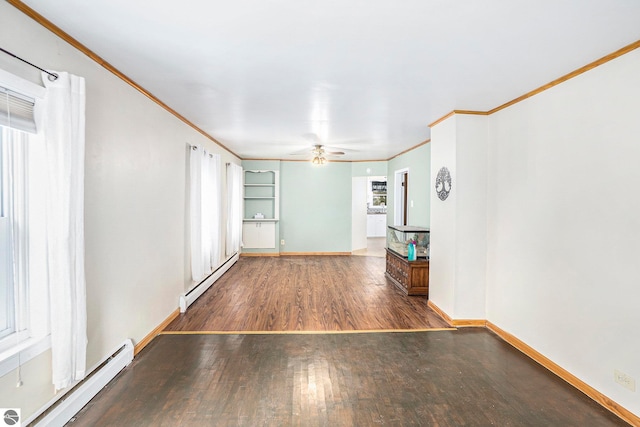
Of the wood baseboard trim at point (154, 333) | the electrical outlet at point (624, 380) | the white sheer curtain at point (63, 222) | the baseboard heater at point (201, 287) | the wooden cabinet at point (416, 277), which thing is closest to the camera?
the white sheer curtain at point (63, 222)

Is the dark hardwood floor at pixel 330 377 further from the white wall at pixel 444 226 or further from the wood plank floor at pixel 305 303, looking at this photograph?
the white wall at pixel 444 226

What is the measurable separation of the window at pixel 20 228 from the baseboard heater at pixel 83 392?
440mm

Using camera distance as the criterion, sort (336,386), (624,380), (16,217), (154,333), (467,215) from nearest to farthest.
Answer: (16,217) < (624,380) < (336,386) < (154,333) < (467,215)

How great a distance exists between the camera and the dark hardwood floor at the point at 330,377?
2074 millimetres

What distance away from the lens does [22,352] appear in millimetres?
1689

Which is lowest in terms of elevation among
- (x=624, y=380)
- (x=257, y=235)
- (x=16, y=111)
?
(x=624, y=380)

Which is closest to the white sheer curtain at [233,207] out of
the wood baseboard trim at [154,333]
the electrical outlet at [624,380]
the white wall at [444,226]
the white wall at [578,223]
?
the wood baseboard trim at [154,333]

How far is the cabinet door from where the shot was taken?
7.73m

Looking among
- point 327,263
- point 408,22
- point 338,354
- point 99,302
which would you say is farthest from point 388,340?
point 327,263

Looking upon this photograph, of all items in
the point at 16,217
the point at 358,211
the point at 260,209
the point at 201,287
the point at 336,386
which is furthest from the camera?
the point at 358,211

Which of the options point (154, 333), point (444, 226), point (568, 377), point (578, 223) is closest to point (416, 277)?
point (444, 226)

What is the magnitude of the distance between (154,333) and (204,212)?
1.95 meters

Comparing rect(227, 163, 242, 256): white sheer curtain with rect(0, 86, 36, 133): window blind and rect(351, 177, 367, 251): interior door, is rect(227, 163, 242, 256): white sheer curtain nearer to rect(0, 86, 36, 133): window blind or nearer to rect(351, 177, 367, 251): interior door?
A: rect(351, 177, 367, 251): interior door

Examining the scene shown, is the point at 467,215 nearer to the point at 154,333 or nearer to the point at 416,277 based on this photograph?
the point at 416,277
